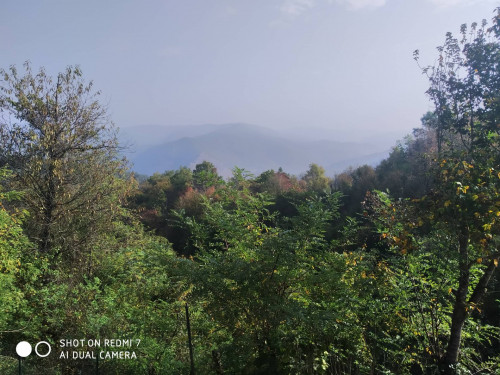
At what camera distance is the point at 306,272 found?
4.00 m

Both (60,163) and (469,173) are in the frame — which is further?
(60,163)

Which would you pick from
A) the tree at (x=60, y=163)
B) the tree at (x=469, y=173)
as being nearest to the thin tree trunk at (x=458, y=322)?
the tree at (x=469, y=173)

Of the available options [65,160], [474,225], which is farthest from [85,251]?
[474,225]

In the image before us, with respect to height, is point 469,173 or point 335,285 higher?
point 469,173

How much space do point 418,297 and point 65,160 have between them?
8345mm

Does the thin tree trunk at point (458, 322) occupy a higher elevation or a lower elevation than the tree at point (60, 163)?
lower

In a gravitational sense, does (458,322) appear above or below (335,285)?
below

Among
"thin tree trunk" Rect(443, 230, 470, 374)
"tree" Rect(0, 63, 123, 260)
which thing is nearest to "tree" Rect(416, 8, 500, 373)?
"thin tree trunk" Rect(443, 230, 470, 374)

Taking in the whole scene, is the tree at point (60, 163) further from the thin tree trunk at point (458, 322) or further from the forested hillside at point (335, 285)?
the thin tree trunk at point (458, 322)

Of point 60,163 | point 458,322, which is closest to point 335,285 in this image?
point 458,322

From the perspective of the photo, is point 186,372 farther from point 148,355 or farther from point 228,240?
point 228,240

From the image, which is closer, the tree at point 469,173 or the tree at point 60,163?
the tree at point 469,173

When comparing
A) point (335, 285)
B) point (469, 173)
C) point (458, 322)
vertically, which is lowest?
point (458, 322)

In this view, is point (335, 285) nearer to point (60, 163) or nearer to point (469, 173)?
point (469, 173)
